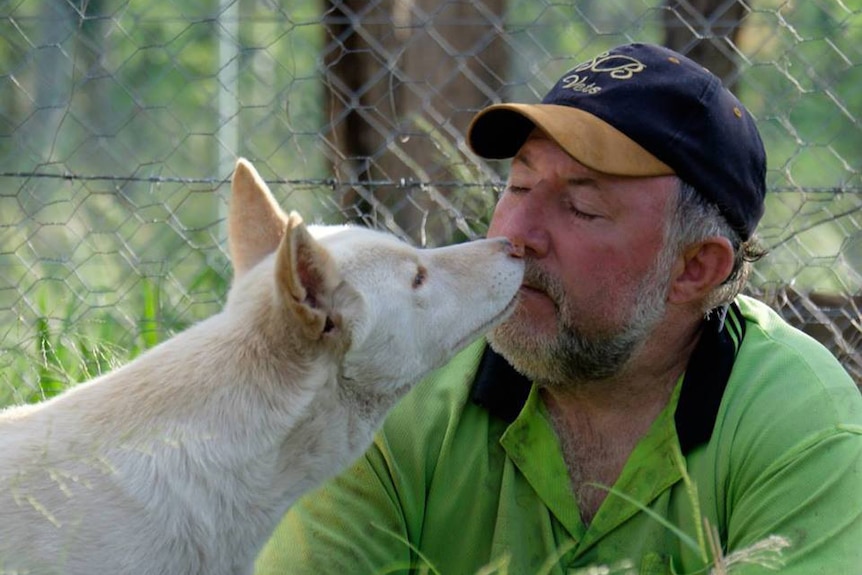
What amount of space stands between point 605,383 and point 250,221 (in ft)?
2.98

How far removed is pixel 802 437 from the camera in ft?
Result: 9.48

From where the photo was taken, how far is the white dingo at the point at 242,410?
249cm

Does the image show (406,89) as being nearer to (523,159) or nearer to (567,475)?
(523,159)

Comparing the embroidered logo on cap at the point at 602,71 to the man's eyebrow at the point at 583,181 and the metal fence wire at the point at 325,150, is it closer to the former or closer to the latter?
the man's eyebrow at the point at 583,181

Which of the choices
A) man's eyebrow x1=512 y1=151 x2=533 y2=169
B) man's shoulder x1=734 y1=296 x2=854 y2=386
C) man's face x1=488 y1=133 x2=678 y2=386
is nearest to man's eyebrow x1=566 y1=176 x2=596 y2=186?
man's face x1=488 y1=133 x2=678 y2=386

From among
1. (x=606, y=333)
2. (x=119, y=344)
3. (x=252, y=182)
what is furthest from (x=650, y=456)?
(x=119, y=344)

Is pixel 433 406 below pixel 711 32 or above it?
above

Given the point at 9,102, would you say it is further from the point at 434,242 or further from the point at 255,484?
the point at 255,484

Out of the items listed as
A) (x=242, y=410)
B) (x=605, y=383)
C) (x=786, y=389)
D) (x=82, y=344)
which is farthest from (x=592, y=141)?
(x=82, y=344)

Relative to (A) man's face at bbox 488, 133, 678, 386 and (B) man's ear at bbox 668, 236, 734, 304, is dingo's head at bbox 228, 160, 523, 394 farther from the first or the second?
(B) man's ear at bbox 668, 236, 734, 304

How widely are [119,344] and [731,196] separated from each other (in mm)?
2410

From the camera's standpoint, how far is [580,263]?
3070mm

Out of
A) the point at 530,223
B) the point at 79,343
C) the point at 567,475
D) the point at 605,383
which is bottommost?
the point at 79,343

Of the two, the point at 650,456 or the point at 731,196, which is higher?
the point at 731,196
